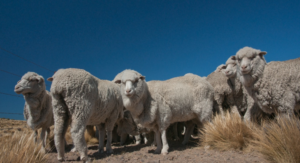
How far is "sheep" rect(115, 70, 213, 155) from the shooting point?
5.43m

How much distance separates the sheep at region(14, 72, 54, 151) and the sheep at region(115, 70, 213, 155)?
108 inches

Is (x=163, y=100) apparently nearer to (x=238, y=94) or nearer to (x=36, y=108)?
(x=238, y=94)

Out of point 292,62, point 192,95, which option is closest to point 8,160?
point 192,95

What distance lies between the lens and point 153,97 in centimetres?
582

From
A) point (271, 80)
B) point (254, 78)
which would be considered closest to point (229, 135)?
point (254, 78)

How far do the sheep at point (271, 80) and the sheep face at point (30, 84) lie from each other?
20.3ft

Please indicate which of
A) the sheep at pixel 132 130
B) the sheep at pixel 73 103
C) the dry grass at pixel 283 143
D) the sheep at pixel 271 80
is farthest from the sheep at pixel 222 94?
the sheep at pixel 73 103

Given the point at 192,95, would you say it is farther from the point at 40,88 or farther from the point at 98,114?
the point at 40,88

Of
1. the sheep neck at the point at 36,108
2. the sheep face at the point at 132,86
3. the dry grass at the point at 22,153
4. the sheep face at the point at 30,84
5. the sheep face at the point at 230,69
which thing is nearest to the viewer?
the dry grass at the point at 22,153

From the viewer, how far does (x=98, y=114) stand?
5.41 m

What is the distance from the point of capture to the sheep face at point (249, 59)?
5038mm

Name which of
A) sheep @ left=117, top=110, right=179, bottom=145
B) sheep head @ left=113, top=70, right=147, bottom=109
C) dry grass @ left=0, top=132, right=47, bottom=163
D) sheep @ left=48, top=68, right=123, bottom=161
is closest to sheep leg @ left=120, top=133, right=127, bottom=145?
sheep @ left=117, top=110, right=179, bottom=145

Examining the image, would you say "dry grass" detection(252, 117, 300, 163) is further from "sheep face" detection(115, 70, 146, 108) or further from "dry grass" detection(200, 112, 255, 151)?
"sheep face" detection(115, 70, 146, 108)

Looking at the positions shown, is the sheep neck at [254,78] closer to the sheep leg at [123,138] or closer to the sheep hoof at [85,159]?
the sheep hoof at [85,159]
